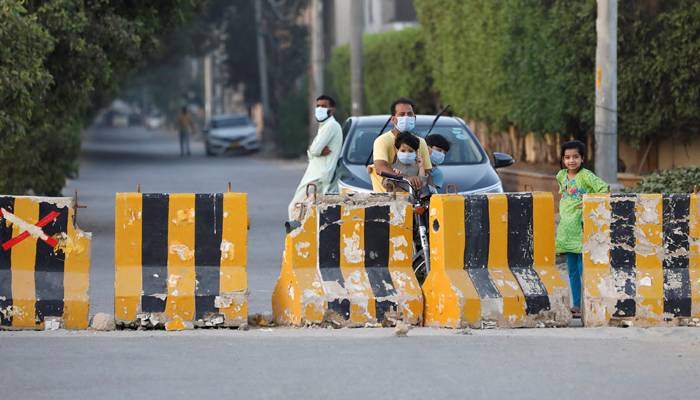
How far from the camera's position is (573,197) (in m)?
11.5

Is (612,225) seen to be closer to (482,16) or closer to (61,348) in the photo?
(61,348)

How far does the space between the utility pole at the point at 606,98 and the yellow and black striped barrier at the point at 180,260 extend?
8761 mm

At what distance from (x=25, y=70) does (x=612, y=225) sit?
311 inches

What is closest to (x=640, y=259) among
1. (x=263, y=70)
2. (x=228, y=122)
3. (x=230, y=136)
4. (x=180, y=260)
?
(x=180, y=260)

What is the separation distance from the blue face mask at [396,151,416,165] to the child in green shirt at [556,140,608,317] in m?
1.26

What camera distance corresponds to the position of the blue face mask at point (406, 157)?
12.3 m

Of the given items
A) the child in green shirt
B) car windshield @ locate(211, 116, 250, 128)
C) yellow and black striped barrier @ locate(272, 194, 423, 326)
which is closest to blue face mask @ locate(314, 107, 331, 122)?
the child in green shirt

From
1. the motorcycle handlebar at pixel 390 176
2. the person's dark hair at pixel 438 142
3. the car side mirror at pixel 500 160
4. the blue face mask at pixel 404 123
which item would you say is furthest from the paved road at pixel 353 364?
the car side mirror at pixel 500 160

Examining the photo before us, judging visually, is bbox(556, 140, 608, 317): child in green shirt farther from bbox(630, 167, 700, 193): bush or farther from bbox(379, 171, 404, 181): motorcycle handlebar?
bbox(630, 167, 700, 193): bush

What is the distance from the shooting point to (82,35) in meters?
19.8

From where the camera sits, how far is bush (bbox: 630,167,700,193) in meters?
15.1

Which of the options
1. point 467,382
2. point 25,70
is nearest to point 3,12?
point 25,70

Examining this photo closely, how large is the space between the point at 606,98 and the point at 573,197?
7599mm

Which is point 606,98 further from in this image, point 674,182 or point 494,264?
point 494,264
